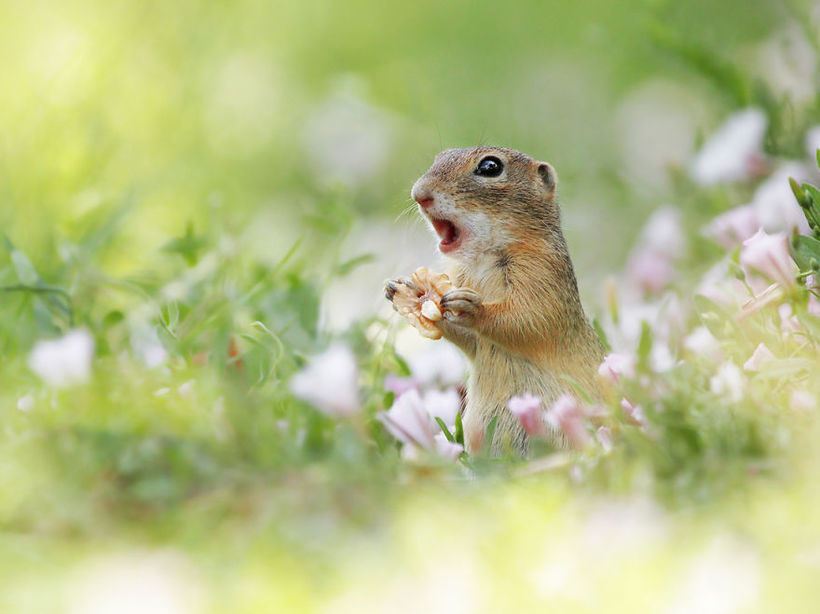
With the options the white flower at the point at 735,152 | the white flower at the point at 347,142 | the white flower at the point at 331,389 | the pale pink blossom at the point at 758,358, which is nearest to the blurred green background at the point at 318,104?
the white flower at the point at 347,142

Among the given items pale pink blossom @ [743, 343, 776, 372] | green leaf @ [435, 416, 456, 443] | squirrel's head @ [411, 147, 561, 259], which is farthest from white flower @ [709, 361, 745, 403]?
squirrel's head @ [411, 147, 561, 259]

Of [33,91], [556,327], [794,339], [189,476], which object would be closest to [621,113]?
[33,91]

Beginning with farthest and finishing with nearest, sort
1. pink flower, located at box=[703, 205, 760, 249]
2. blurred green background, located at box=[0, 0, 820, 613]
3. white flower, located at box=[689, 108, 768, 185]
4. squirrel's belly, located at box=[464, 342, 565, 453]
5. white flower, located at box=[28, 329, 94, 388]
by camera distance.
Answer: white flower, located at box=[689, 108, 768, 185]
pink flower, located at box=[703, 205, 760, 249]
squirrel's belly, located at box=[464, 342, 565, 453]
white flower, located at box=[28, 329, 94, 388]
blurred green background, located at box=[0, 0, 820, 613]

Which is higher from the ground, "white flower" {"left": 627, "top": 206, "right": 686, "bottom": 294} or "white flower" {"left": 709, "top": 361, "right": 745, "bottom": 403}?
"white flower" {"left": 709, "top": 361, "right": 745, "bottom": 403}

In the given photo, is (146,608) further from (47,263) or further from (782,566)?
(47,263)

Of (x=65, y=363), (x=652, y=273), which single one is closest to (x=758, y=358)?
(x=65, y=363)

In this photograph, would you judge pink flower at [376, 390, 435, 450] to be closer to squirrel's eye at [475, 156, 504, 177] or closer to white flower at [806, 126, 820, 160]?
squirrel's eye at [475, 156, 504, 177]
